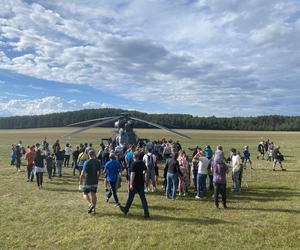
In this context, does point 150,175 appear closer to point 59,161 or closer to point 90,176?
point 90,176

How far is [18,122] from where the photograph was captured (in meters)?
136

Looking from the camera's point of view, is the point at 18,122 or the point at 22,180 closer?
the point at 22,180

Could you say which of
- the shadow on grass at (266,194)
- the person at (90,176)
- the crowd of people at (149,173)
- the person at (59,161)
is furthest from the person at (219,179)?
the person at (59,161)

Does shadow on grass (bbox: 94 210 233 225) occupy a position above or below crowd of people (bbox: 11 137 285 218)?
below

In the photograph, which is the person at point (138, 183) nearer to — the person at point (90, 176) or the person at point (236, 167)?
the person at point (90, 176)

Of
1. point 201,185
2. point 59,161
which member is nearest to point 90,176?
point 201,185

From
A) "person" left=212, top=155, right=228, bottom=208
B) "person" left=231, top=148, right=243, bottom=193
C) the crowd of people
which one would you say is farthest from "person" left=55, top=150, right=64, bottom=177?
"person" left=212, top=155, right=228, bottom=208

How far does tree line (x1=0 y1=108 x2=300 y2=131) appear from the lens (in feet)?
393

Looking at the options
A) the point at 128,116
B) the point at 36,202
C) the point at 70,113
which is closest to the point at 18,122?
the point at 70,113

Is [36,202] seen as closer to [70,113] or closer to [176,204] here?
[176,204]

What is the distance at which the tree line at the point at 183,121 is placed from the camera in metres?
120

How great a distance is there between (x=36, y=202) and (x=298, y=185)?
37.7ft

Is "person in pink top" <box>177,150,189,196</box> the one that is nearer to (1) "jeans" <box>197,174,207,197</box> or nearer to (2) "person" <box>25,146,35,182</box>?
(1) "jeans" <box>197,174,207,197</box>

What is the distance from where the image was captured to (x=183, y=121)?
120812mm
